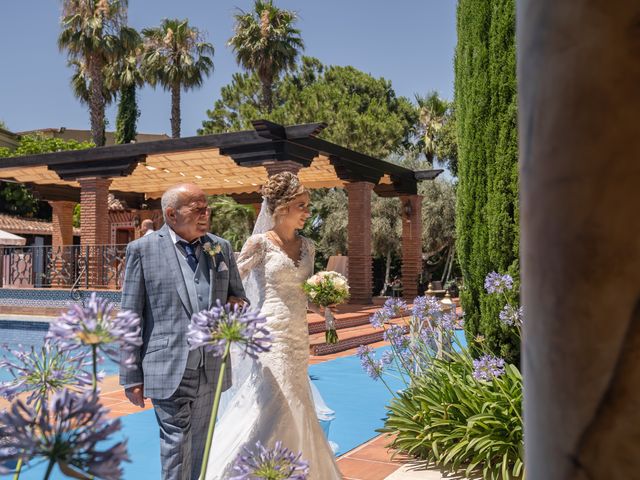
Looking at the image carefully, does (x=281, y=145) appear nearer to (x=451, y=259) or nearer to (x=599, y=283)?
(x=599, y=283)

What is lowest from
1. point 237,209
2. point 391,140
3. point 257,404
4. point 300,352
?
point 257,404

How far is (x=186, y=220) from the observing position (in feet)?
11.6

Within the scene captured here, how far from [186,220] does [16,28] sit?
3922 cm

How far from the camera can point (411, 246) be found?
22.3m

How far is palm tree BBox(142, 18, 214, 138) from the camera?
1320 inches

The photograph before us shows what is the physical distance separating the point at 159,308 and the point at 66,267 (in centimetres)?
1739

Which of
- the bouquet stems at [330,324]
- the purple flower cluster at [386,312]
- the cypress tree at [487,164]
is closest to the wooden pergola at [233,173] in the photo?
the cypress tree at [487,164]

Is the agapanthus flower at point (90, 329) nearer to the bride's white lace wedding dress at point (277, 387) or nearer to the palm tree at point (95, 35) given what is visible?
the bride's white lace wedding dress at point (277, 387)

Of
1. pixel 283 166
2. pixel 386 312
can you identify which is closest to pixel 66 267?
pixel 283 166

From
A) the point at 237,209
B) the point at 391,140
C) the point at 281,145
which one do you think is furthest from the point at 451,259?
the point at 281,145

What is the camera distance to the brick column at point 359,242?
19.4 m

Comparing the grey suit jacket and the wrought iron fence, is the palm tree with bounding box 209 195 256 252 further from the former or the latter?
the grey suit jacket

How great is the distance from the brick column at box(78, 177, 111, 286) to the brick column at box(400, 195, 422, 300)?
944cm

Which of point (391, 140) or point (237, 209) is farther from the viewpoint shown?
point (391, 140)
